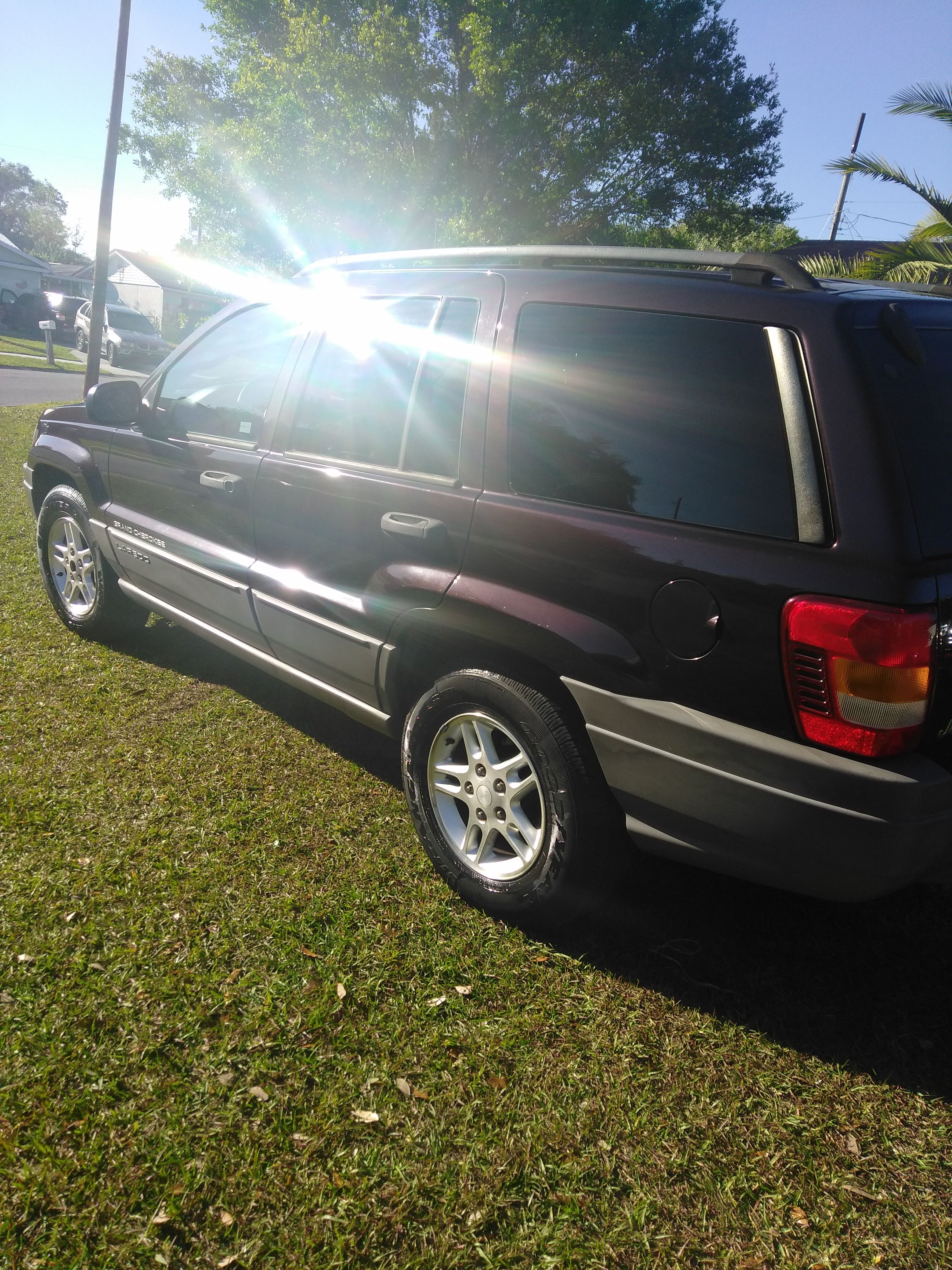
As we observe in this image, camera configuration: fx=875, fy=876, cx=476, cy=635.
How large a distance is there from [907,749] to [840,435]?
0.74 m

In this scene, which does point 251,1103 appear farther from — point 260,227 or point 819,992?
point 260,227

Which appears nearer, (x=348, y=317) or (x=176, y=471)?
(x=348, y=317)

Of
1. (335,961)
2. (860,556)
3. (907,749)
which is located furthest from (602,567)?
(335,961)

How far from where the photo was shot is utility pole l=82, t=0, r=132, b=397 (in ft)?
48.0

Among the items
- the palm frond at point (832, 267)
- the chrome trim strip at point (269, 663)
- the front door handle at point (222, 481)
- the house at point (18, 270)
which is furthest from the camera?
the house at point (18, 270)

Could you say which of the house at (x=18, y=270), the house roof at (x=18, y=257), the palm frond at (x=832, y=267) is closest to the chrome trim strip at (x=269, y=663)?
the palm frond at (x=832, y=267)

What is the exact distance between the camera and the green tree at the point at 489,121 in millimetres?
21656

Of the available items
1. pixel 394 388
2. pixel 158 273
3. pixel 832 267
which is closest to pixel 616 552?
pixel 394 388

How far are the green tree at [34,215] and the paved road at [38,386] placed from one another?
91400mm

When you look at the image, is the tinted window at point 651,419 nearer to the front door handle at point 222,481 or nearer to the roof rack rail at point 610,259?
the roof rack rail at point 610,259

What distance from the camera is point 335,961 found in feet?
8.55

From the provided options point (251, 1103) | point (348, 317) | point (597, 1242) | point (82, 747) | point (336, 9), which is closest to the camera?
point (597, 1242)

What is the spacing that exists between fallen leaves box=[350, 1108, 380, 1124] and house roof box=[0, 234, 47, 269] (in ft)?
198

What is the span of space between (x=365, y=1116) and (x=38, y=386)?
2129cm
